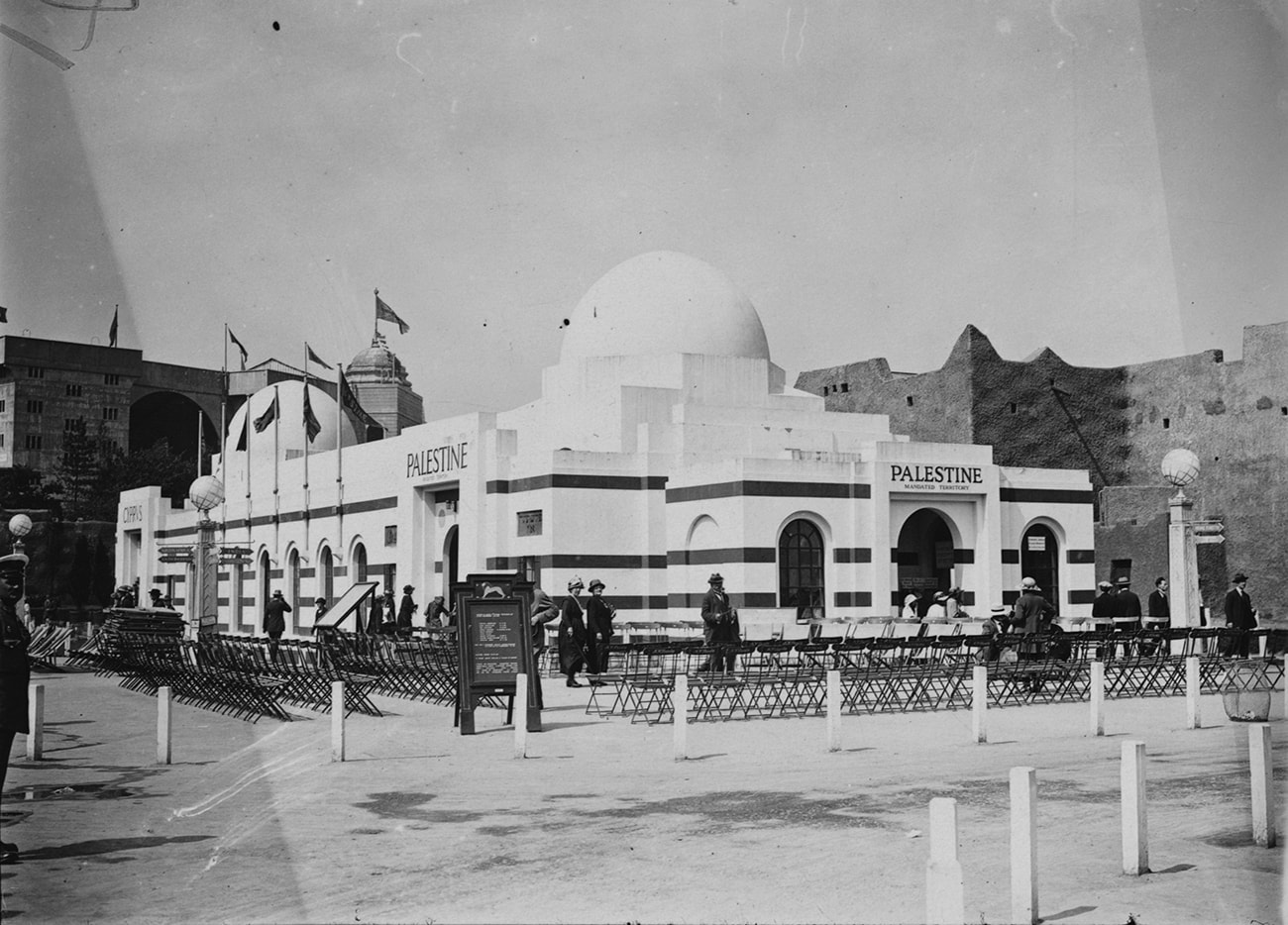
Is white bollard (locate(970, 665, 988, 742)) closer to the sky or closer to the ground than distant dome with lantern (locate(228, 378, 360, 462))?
closer to the ground

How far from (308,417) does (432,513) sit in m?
8.63

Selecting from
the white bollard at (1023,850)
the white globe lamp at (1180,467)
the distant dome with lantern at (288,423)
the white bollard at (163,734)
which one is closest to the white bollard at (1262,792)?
the white bollard at (1023,850)

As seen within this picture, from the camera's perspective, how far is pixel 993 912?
6871mm

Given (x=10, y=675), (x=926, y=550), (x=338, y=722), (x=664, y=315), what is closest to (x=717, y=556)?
(x=926, y=550)

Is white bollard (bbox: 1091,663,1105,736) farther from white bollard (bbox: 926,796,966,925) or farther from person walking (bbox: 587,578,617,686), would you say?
white bollard (bbox: 926,796,966,925)

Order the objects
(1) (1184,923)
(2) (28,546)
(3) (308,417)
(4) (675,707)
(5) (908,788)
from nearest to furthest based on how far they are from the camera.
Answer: (1) (1184,923) < (5) (908,788) < (4) (675,707) < (3) (308,417) < (2) (28,546)

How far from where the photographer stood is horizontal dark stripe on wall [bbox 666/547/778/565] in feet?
92.8

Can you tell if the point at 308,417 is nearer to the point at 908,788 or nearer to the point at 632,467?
the point at 632,467

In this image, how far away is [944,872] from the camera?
18.4 ft

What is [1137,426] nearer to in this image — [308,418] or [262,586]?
[308,418]

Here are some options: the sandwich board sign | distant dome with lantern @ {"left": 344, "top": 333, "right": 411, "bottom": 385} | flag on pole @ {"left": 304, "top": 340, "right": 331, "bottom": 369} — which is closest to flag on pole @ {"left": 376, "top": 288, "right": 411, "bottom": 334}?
flag on pole @ {"left": 304, "top": 340, "right": 331, "bottom": 369}

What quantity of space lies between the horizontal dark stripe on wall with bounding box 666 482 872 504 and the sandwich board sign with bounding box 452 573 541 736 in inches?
536

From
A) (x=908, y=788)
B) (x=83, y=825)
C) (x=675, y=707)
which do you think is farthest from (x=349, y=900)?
(x=675, y=707)

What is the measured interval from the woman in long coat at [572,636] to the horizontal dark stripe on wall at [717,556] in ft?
26.9
